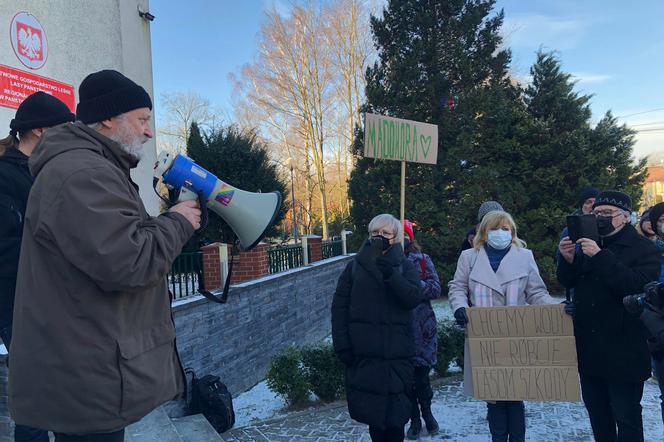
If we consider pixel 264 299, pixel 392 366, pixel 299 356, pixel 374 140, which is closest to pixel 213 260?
pixel 264 299

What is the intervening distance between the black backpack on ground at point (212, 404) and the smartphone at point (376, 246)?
7.82 ft

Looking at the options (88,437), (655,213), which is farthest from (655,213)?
(88,437)

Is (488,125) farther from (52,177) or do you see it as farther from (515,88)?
(52,177)

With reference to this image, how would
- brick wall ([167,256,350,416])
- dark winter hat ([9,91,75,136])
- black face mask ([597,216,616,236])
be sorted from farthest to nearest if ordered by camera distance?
brick wall ([167,256,350,416]) → black face mask ([597,216,616,236]) → dark winter hat ([9,91,75,136])

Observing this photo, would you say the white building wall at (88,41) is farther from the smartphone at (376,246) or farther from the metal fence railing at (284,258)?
the smartphone at (376,246)

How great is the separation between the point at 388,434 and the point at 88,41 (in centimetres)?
659

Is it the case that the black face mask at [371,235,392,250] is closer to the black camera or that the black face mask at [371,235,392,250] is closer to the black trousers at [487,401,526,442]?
the black trousers at [487,401,526,442]

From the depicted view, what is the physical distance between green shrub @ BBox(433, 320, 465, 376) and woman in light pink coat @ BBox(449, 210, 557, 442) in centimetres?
224

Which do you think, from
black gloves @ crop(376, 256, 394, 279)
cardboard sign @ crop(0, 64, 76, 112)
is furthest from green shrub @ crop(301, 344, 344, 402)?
cardboard sign @ crop(0, 64, 76, 112)

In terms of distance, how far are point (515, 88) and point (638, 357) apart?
37.2 feet

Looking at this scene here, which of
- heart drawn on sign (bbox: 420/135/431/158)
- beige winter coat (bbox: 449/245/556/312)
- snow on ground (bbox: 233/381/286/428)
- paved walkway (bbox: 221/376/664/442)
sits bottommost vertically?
snow on ground (bbox: 233/381/286/428)

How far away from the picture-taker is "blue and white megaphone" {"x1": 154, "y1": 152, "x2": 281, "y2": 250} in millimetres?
1993

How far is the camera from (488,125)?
40.7ft

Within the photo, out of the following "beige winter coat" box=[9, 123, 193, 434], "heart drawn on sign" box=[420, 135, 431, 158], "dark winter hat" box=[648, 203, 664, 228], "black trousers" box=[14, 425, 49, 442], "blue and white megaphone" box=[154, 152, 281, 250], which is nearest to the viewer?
"beige winter coat" box=[9, 123, 193, 434]
